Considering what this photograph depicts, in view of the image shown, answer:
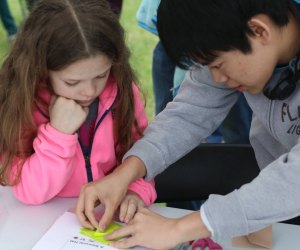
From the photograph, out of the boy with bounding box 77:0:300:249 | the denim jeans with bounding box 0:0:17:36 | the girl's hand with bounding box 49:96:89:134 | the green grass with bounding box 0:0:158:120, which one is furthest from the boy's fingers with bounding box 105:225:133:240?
the denim jeans with bounding box 0:0:17:36

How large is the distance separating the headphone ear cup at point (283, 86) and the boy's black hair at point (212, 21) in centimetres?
12

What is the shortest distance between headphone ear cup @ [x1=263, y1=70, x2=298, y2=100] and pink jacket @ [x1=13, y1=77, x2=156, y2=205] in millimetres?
339

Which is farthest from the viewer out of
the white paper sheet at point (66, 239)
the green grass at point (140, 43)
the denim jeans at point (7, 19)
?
the denim jeans at point (7, 19)

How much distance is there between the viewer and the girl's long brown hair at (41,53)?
965mm

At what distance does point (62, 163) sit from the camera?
1.00 metres

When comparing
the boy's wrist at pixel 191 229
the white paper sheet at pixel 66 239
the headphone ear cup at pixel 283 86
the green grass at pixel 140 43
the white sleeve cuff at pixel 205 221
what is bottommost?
the green grass at pixel 140 43

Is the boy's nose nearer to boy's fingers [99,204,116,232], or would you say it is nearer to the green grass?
boy's fingers [99,204,116,232]

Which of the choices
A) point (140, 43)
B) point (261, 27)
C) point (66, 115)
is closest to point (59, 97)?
point (66, 115)

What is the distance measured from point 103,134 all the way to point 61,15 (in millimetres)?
280

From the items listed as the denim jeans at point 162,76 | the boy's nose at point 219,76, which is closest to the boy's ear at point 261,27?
the boy's nose at point 219,76

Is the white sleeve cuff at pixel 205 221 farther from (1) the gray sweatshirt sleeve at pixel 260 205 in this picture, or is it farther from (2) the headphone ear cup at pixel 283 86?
(2) the headphone ear cup at pixel 283 86

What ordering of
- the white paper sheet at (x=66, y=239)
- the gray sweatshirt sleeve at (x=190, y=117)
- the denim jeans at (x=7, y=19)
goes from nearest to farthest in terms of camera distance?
the white paper sheet at (x=66, y=239), the gray sweatshirt sleeve at (x=190, y=117), the denim jeans at (x=7, y=19)

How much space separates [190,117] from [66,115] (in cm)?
28

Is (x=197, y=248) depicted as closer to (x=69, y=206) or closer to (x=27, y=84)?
(x=69, y=206)
